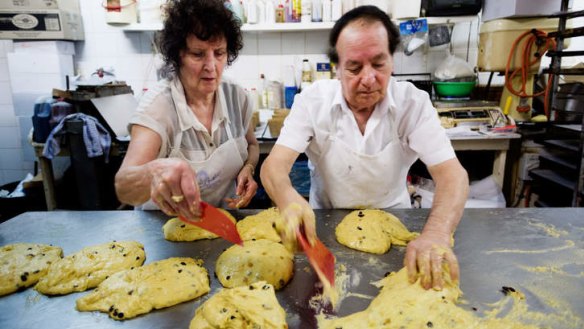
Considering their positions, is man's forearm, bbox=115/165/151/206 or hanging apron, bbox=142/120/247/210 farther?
hanging apron, bbox=142/120/247/210

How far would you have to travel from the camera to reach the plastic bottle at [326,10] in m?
3.84

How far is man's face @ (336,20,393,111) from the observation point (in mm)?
1623

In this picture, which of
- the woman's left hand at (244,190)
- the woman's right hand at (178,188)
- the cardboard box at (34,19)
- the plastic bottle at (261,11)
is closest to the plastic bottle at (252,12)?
the plastic bottle at (261,11)

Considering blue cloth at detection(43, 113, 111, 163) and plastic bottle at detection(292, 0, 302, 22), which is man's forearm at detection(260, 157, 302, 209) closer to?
blue cloth at detection(43, 113, 111, 163)

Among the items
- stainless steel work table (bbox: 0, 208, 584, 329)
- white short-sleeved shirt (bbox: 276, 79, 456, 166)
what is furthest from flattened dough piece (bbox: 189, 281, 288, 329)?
white short-sleeved shirt (bbox: 276, 79, 456, 166)

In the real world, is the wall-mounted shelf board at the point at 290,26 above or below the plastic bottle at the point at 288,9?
below

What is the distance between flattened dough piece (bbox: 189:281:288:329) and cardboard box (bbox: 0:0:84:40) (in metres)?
3.90

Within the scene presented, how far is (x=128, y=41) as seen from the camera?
4332mm

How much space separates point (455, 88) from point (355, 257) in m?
2.75

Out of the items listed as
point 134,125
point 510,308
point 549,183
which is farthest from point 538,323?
point 549,183

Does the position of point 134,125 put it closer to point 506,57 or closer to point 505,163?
point 505,163

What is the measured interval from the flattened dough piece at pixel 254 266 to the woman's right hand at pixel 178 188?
0.98ft

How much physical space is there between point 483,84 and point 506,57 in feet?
2.41

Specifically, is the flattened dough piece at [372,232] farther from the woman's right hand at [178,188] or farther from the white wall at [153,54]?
the white wall at [153,54]
